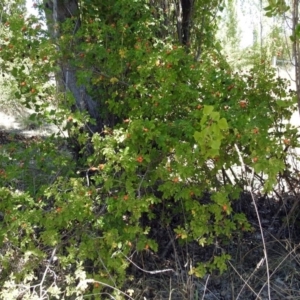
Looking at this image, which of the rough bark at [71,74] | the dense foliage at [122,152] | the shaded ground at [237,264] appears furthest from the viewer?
the rough bark at [71,74]

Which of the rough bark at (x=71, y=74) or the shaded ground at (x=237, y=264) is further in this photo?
the rough bark at (x=71, y=74)

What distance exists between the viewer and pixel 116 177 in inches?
114

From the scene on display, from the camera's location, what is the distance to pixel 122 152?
2725mm

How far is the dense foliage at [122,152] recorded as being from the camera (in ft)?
9.05

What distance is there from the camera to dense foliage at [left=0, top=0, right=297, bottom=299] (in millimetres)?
2758

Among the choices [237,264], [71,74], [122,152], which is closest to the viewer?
[122,152]

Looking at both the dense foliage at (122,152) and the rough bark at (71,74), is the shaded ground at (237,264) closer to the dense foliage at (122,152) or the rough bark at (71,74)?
the dense foliage at (122,152)

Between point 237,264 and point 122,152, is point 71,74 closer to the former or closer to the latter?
point 122,152

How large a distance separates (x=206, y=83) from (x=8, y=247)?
5.51 ft

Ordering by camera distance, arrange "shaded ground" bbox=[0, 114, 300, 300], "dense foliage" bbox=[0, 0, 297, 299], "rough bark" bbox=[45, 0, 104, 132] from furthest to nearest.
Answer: "rough bark" bbox=[45, 0, 104, 132] → "shaded ground" bbox=[0, 114, 300, 300] → "dense foliage" bbox=[0, 0, 297, 299]

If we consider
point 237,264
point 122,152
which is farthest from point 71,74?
point 237,264

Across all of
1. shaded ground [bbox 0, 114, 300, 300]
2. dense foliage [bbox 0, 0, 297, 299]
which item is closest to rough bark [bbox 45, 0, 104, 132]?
dense foliage [bbox 0, 0, 297, 299]

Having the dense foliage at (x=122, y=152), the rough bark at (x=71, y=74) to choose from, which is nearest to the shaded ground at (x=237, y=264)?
the dense foliage at (x=122, y=152)

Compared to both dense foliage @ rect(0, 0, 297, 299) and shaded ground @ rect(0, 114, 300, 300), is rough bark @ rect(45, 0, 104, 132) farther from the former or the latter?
shaded ground @ rect(0, 114, 300, 300)
